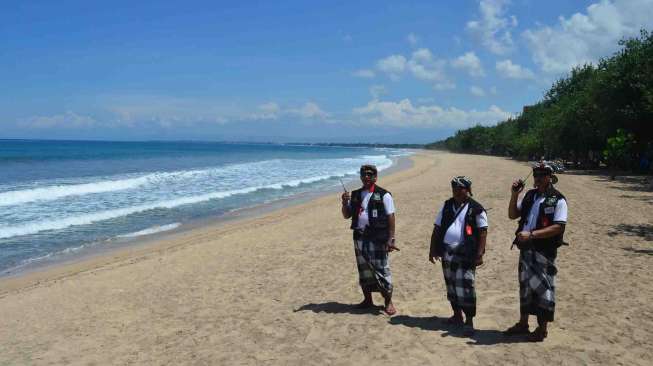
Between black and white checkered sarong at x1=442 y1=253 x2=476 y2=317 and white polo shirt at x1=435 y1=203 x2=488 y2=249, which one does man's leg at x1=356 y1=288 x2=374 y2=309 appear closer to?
black and white checkered sarong at x1=442 y1=253 x2=476 y2=317

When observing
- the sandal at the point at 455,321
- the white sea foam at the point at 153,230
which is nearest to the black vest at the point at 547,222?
the sandal at the point at 455,321

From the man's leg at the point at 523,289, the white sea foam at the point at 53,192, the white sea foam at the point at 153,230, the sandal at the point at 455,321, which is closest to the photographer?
the man's leg at the point at 523,289

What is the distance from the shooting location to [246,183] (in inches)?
1186

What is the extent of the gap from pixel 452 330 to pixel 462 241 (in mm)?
1114

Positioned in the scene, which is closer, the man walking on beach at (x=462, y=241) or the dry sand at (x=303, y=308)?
the man walking on beach at (x=462, y=241)

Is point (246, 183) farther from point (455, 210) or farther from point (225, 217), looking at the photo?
point (455, 210)

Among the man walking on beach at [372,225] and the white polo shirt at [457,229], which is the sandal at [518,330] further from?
the man walking on beach at [372,225]

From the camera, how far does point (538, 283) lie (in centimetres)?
471

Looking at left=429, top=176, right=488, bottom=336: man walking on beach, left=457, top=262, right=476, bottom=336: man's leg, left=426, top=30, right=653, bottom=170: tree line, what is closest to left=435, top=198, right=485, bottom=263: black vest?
left=429, top=176, right=488, bottom=336: man walking on beach

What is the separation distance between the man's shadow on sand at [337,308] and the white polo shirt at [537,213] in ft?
7.27

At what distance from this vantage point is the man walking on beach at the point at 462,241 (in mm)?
4891

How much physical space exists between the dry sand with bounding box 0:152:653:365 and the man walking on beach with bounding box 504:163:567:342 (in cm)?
53

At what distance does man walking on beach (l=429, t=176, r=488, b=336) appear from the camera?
16.0 feet

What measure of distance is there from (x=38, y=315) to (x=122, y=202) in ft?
45.8
